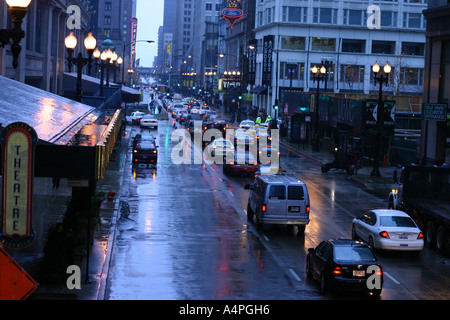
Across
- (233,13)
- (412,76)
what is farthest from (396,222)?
(233,13)

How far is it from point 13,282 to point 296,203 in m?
15.8

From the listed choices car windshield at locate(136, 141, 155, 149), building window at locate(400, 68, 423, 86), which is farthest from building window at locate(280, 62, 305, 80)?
car windshield at locate(136, 141, 155, 149)

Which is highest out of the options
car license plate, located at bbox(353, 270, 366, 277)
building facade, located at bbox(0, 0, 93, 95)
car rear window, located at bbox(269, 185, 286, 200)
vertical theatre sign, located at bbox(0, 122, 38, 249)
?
building facade, located at bbox(0, 0, 93, 95)

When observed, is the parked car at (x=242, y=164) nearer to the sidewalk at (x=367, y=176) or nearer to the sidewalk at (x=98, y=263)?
the sidewalk at (x=367, y=176)

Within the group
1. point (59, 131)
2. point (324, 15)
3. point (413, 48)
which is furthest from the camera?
point (413, 48)

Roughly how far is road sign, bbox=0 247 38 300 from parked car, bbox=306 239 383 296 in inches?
329

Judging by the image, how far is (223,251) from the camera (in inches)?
937

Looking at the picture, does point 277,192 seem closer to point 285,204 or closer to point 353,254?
point 285,204

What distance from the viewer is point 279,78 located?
111125 millimetres

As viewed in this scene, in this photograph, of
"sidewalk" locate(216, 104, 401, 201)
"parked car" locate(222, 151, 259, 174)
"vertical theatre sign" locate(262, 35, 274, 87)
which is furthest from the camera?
"vertical theatre sign" locate(262, 35, 274, 87)

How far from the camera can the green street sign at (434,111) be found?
41812mm

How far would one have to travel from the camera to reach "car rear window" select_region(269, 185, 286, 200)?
26836 millimetres

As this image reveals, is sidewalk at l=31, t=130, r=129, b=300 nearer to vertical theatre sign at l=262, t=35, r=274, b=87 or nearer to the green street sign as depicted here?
the green street sign
